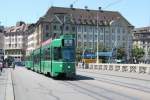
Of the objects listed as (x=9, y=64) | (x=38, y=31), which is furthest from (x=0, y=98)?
(x=38, y=31)

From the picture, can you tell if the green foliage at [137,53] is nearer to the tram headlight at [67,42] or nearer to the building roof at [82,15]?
the building roof at [82,15]

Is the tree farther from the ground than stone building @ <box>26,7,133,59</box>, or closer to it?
closer to it

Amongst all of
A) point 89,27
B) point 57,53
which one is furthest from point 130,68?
point 89,27

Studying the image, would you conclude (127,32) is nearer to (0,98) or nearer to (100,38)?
(100,38)

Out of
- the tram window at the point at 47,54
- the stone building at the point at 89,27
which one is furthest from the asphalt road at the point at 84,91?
the stone building at the point at 89,27

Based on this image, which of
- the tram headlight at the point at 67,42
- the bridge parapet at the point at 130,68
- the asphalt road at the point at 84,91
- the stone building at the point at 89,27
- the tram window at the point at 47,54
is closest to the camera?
the asphalt road at the point at 84,91

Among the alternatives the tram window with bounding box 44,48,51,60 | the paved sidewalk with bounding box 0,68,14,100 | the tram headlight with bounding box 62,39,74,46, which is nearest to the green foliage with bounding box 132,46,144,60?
the tram window with bounding box 44,48,51,60

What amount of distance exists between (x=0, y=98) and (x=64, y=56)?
50.1 ft

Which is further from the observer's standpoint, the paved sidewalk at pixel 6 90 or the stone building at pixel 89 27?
the stone building at pixel 89 27

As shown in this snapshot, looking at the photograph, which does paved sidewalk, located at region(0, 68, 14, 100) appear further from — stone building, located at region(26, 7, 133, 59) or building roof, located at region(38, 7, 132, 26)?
building roof, located at region(38, 7, 132, 26)

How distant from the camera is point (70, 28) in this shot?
548ft

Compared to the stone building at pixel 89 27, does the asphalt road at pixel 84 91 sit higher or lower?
lower

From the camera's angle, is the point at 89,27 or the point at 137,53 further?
the point at 137,53

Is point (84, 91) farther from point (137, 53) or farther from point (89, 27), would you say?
point (137, 53)
